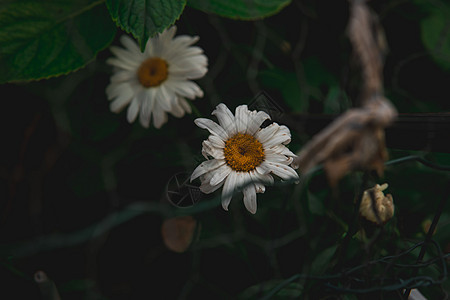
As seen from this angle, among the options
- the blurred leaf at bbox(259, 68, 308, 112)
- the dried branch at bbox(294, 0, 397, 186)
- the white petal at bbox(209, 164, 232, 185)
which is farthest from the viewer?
the blurred leaf at bbox(259, 68, 308, 112)

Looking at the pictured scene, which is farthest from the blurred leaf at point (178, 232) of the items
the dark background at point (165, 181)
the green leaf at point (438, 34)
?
the green leaf at point (438, 34)

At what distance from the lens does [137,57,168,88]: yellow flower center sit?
1.46 feet

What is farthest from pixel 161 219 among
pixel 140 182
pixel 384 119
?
pixel 384 119

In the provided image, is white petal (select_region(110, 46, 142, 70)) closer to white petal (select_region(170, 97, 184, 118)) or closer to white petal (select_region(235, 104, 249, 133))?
white petal (select_region(170, 97, 184, 118))

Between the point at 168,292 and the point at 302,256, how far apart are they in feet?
0.46

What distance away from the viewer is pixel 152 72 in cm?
45

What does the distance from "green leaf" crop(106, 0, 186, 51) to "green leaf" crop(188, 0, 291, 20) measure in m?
0.05

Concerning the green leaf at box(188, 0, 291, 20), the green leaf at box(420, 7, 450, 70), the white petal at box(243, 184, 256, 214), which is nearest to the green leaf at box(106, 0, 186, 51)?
the green leaf at box(188, 0, 291, 20)

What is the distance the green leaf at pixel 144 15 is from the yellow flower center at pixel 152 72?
96mm

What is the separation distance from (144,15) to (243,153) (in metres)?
0.15

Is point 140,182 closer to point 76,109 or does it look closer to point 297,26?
point 76,109

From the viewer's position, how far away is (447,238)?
1.45ft

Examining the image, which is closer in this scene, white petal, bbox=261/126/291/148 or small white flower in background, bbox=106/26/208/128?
white petal, bbox=261/126/291/148

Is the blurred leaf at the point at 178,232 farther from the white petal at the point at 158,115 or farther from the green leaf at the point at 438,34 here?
the green leaf at the point at 438,34
